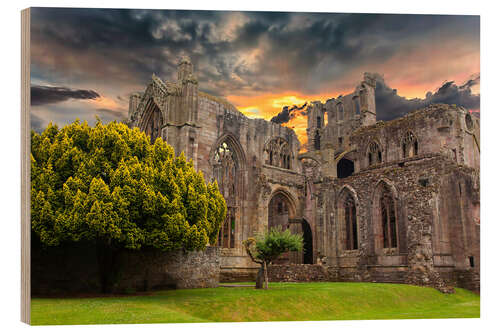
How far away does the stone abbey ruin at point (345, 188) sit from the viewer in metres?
27.2

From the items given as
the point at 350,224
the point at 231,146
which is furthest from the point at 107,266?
the point at 350,224

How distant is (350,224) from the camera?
33000 mm

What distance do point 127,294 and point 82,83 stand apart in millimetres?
8594

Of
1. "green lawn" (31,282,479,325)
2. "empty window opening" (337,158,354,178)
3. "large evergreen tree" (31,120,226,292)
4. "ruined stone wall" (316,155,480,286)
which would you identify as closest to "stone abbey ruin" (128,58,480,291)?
"ruined stone wall" (316,155,480,286)

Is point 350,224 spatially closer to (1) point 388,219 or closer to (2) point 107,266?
(1) point 388,219

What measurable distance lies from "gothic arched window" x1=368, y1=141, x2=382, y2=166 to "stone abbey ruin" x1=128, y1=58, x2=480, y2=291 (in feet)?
0.28

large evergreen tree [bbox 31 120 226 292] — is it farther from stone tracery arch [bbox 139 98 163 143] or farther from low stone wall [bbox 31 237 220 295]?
stone tracery arch [bbox 139 98 163 143]

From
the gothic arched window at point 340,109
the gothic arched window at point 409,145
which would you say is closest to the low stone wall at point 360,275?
the gothic arched window at point 409,145

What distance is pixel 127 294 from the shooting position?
62.1 feet

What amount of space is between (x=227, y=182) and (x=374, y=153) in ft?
44.4

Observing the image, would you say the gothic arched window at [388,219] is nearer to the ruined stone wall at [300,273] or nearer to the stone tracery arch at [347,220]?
the stone tracery arch at [347,220]

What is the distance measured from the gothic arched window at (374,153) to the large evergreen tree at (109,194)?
22832 mm

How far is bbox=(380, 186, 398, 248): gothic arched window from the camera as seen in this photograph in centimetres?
3017

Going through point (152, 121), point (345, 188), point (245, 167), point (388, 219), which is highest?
point (152, 121)
